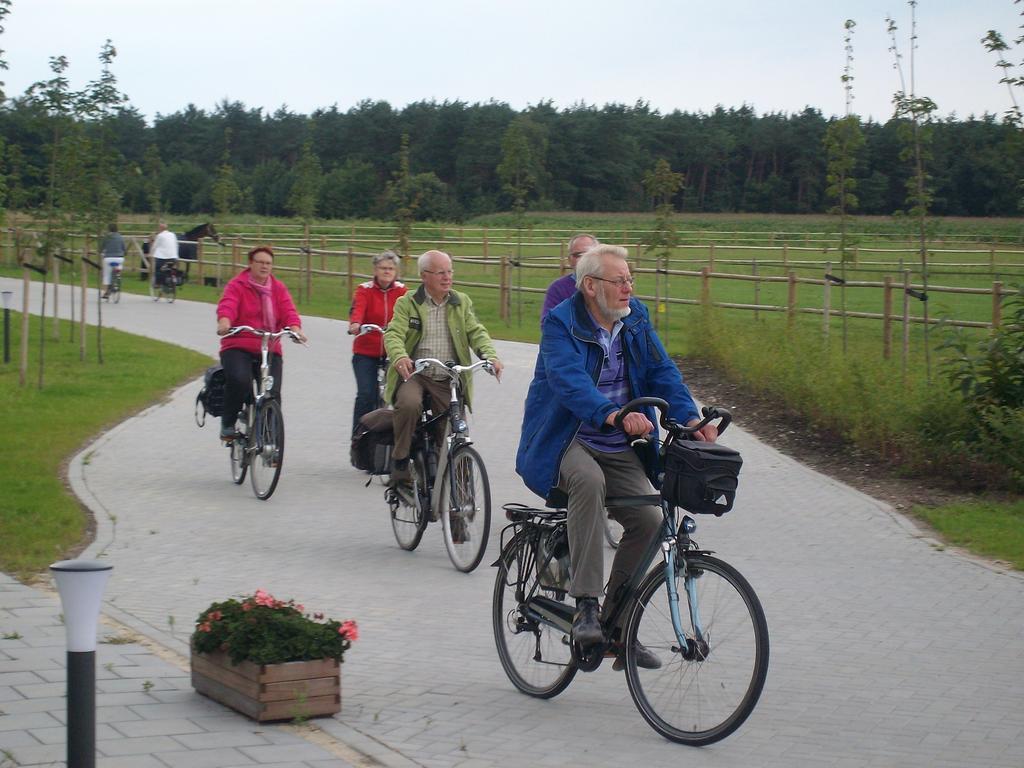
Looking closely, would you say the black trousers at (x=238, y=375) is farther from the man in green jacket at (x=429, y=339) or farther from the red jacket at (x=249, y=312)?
the man in green jacket at (x=429, y=339)

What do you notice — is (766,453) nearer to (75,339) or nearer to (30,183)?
(75,339)

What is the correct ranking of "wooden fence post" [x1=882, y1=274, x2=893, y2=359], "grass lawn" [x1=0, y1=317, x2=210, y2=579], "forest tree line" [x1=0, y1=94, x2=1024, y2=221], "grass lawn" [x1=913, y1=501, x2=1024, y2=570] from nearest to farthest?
"grass lawn" [x1=0, y1=317, x2=210, y2=579]
"grass lawn" [x1=913, y1=501, x2=1024, y2=570]
"wooden fence post" [x1=882, y1=274, x2=893, y2=359]
"forest tree line" [x1=0, y1=94, x2=1024, y2=221]

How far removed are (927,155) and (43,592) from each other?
473 inches

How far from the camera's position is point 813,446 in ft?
44.6

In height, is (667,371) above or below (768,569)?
above

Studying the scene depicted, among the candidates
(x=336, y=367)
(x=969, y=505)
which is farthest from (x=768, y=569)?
(x=336, y=367)

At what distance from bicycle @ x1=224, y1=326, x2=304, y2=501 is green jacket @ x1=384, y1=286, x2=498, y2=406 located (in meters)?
1.61

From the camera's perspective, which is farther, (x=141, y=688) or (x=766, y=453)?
(x=766, y=453)

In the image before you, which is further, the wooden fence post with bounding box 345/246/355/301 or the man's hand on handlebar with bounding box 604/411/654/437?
the wooden fence post with bounding box 345/246/355/301

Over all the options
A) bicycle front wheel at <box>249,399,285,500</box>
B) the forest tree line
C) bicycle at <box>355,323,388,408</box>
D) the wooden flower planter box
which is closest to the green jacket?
bicycle front wheel at <box>249,399,285,500</box>

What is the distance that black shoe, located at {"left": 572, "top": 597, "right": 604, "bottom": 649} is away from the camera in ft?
17.7

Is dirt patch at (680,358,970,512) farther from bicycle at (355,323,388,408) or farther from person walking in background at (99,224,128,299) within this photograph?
person walking in background at (99,224,128,299)

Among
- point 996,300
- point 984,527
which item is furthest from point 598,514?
point 996,300

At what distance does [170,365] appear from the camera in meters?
19.6
